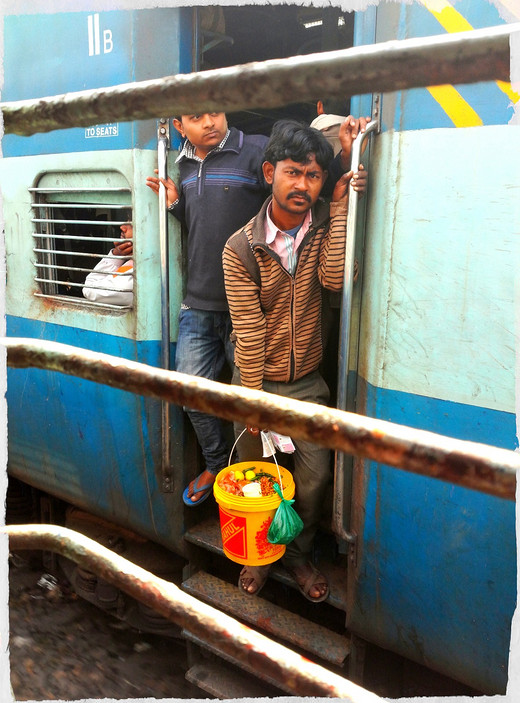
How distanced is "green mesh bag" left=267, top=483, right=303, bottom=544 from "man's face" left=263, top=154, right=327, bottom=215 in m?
1.15

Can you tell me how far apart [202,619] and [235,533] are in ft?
5.16

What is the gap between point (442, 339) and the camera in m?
1.88

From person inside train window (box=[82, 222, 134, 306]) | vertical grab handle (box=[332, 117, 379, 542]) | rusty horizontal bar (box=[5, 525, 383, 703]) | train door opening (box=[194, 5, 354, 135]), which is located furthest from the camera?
train door opening (box=[194, 5, 354, 135])

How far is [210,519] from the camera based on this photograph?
3029mm

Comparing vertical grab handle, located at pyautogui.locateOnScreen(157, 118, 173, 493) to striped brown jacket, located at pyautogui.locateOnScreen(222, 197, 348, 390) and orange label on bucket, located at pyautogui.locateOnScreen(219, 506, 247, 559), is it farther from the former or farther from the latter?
orange label on bucket, located at pyautogui.locateOnScreen(219, 506, 247, 559)

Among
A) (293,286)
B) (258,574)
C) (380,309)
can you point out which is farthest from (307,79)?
(258,574)

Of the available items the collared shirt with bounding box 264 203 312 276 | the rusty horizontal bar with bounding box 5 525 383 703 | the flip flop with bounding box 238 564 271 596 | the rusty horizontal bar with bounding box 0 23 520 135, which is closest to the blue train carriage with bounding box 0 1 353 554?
the flip flop with bounding box 238 564 271 596

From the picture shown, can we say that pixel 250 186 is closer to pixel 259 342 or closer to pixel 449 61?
pixel 259 342

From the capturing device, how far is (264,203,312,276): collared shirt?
2.36 metres

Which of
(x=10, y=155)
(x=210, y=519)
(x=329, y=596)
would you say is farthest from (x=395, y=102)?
(x=10, y=155)

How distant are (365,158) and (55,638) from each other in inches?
122

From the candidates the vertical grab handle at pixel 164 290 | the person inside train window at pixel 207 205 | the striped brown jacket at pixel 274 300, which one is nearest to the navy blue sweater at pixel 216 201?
the person inside train window at pixel 207 205

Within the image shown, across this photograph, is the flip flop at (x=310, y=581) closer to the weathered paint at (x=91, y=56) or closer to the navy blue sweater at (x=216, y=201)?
the navy blue sweater at (x=216, y=201)

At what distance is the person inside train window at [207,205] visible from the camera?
259cm
